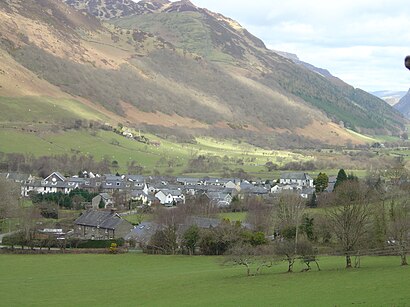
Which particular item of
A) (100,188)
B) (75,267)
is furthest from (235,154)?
(75,267)

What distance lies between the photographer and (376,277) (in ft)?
131

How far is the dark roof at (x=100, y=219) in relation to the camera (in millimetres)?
76875

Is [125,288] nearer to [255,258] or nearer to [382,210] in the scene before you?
[255,258]

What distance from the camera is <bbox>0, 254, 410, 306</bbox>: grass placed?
35094mm

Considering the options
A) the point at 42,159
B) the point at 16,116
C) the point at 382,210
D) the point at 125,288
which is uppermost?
the point at 16,116

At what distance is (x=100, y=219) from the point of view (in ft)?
260

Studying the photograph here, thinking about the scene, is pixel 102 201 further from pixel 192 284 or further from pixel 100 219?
pixel 192 284

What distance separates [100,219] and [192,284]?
37869 millimetres

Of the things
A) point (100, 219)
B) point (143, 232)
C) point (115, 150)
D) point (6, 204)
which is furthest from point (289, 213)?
point (115, 150)

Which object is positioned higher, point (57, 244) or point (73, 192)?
point (73, 192)

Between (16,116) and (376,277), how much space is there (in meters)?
148

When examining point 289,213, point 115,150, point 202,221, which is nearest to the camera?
point 289,213

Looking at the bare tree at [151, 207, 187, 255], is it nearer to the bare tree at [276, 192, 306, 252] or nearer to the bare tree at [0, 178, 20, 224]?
the bare tree at [276, 192, 306, 252]

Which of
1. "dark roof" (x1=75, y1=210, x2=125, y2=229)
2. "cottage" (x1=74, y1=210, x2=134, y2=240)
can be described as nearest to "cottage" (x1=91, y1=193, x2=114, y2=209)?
"dark roof" (x1=75, y1=210, x2=125, y2=229)
